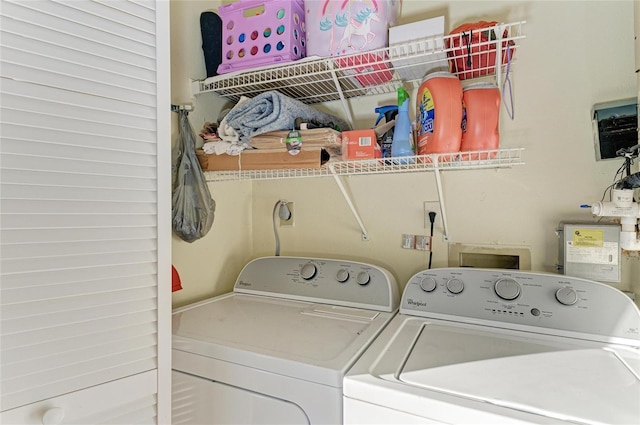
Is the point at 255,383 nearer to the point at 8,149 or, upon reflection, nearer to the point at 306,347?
the point at 306,347

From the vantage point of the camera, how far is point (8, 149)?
2.31 feet

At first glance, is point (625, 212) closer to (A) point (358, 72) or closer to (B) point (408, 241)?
(B) point (408, 241)

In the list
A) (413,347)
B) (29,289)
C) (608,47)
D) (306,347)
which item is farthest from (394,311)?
(608,47)

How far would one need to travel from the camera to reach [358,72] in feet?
4.72

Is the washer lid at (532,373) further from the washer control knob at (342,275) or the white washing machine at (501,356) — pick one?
the washer control knob at (342,275)

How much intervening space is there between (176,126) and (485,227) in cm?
139

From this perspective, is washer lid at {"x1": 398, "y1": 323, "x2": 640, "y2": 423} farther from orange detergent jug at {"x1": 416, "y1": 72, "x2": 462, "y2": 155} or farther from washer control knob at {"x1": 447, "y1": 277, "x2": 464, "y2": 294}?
orange detergent jug at {"x1": 416, "y1": 72, "x2": 462, "y2": 155}

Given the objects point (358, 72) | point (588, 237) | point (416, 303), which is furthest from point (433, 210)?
point (358, 72)

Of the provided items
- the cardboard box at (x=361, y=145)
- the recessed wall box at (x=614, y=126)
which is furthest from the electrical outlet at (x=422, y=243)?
the recessed wall box at (x=614, y=126)

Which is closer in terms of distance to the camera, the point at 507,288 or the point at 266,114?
the point at 507,288

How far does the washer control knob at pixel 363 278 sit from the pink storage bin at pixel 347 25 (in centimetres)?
87

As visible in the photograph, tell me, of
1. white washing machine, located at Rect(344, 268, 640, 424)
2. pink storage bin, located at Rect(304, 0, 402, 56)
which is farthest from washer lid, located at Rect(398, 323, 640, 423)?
pink storage bin, located at Rect(304, 0, 402, 56)

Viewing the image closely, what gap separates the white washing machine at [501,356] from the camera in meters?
0.76

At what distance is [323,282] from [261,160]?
585mm
